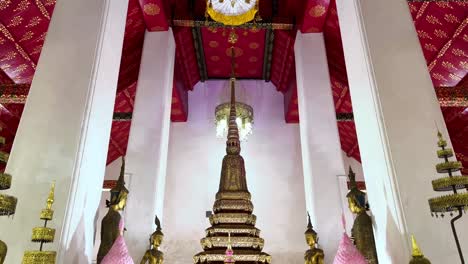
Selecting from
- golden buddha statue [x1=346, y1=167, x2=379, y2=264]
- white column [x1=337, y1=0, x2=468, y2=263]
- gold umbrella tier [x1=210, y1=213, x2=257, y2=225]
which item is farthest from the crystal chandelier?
golden buddha statue [x1=346, y1=167, x2=379, y2=264]

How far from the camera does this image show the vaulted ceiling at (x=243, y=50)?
5723mm

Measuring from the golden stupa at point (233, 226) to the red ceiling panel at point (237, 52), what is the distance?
3473 mm

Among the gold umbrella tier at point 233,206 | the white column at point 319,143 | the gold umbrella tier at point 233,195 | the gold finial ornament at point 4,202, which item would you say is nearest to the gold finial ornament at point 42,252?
the gold finial ornament at point 4,202

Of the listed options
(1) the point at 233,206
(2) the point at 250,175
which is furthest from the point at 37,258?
(2) the point at 250,175

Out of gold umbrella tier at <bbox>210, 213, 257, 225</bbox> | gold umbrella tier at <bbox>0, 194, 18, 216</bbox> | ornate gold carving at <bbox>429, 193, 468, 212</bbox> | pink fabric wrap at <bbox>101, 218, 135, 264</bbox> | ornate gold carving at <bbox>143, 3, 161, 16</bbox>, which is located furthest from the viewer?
ornate gold carving at <bbox>143, 3, 161, 16</bbox>

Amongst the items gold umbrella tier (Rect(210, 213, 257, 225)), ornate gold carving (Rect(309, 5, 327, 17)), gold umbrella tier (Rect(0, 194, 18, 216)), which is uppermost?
ornate gold carving (Rect(309, 5, 327, 17))

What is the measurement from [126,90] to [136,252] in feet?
14.7

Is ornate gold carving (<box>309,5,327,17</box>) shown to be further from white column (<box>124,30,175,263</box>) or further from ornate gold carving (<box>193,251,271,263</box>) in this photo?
ornate gold carving (<box>193,251,271,263</box>)

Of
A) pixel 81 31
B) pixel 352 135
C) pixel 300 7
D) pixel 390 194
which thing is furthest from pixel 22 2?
pixel 352 135

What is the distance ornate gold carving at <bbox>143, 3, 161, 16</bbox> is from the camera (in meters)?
6.39

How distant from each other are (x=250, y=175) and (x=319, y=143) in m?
3.21

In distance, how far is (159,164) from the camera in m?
5.81

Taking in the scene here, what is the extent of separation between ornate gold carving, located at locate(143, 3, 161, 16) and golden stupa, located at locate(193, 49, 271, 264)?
2.75m

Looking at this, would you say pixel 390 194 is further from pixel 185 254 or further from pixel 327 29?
pixel 185 254
